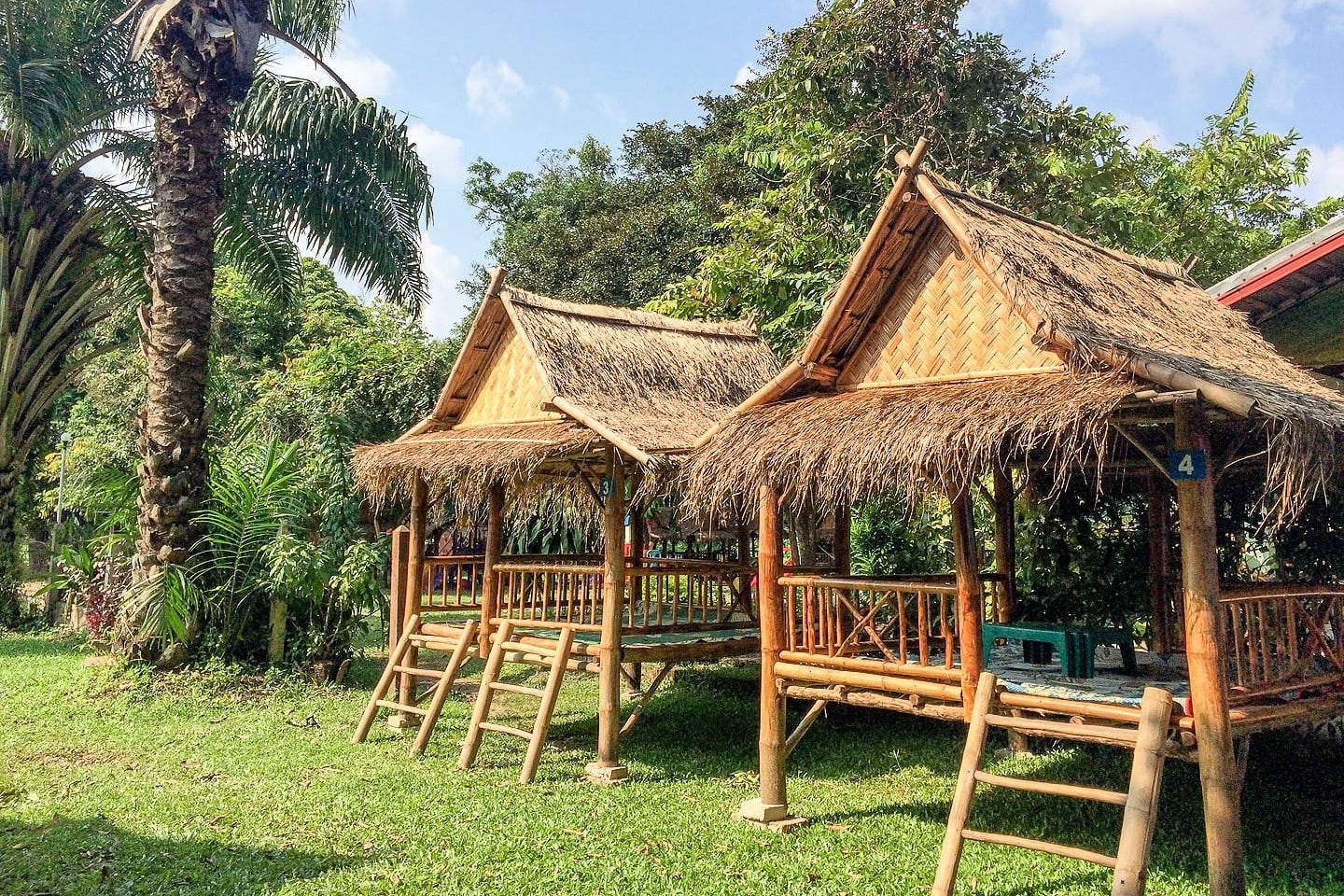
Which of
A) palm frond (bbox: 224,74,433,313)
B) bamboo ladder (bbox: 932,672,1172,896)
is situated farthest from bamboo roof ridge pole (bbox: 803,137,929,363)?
palm frond (bbox: 224,74,433,313)

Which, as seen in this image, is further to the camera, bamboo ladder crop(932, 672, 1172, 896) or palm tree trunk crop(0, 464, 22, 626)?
palm tree trunk crop(0, 464, 22, 626)

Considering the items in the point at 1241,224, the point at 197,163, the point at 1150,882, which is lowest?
the point at 1150,882

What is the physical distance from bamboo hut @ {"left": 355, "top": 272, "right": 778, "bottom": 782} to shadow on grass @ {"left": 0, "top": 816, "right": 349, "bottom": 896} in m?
2.45

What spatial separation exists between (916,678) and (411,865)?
3161 millimetres

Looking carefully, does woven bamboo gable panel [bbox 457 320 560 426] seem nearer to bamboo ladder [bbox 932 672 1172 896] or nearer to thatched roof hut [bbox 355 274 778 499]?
thatched roof hut [bbox 355 274 778 499]

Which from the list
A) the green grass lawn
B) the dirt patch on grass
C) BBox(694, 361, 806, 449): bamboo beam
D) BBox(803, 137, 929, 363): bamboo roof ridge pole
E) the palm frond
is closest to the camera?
the green grass lawn

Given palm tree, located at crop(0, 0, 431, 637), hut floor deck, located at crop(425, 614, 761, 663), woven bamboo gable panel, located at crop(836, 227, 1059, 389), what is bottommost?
hut floor deck, located at crop(425, 614, 761, 663)

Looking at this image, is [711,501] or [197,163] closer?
[711,501]

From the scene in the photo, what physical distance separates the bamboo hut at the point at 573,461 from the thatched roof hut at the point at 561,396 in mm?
19

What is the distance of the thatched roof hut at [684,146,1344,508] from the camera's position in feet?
17.4

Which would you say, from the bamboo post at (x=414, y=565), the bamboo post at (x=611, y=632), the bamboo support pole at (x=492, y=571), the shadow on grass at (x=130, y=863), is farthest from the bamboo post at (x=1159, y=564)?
the bamboo post at (x=414, y=565)

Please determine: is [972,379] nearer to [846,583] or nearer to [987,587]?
[846,583]

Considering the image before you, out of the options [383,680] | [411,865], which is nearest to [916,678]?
[411,865]

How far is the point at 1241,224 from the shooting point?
64.1 feet
